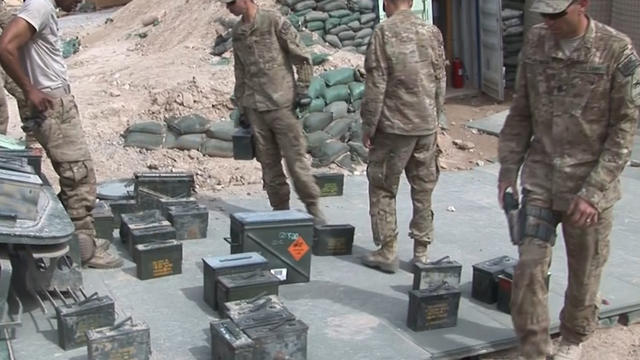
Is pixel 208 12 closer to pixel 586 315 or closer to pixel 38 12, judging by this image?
pixel 38 12

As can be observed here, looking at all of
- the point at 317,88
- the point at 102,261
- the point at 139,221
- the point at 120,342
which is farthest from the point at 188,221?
the point at 317,88

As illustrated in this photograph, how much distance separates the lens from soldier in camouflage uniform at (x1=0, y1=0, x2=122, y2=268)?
5.09 meters

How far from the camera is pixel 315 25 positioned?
38.1 ft

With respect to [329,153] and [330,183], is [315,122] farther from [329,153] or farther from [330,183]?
[330,183]

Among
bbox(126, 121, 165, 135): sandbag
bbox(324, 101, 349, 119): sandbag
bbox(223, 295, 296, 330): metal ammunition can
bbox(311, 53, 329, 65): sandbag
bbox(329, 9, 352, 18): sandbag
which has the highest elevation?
bbox(329, 9, 352, 18): sandbag

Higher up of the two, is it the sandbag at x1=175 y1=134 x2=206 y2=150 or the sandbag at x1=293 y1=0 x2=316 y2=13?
the sandbag at x1=293 y1=0 x2=316 y2=13

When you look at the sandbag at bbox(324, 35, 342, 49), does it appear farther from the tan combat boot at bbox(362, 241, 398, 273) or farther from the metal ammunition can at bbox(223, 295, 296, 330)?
the metal ammunition can at bbox(223, 295, 296, 330)

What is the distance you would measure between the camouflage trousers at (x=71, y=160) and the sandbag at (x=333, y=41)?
6.41 metres

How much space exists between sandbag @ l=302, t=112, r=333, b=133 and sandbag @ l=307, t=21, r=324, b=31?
102 inches

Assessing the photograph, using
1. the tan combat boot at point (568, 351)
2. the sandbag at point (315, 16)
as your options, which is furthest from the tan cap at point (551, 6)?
the sandbag at point (315, 16)

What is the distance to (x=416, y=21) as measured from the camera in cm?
546

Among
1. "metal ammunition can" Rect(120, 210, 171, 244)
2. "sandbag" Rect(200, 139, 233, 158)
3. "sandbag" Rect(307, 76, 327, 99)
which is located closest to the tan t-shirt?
"metal ammunition can" Rect(120, 210, 171, 244)

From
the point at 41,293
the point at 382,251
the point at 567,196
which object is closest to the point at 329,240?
the point at 382,251

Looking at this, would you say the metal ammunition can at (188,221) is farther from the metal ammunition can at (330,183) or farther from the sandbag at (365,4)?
the sandbag at (365,4)
